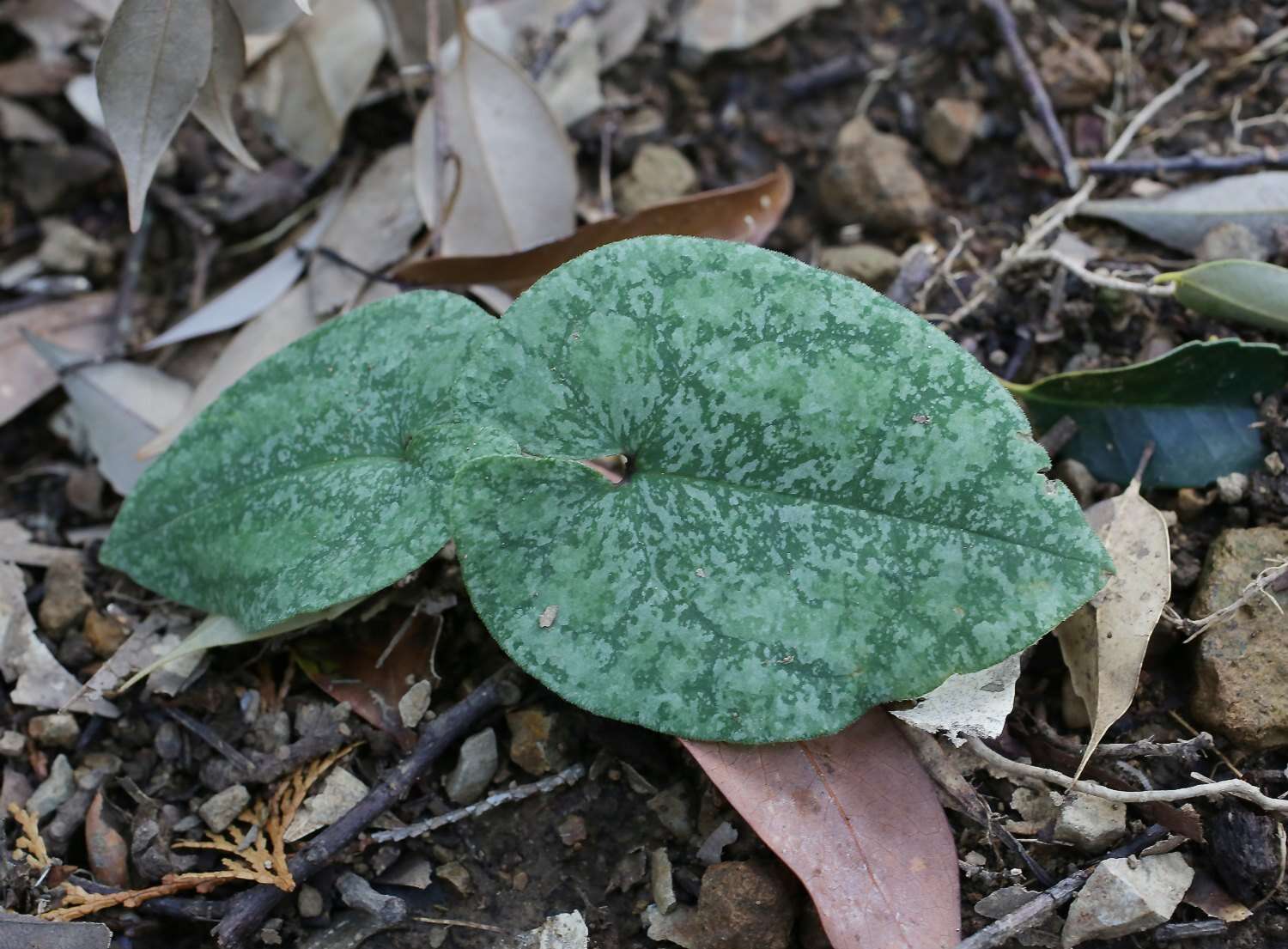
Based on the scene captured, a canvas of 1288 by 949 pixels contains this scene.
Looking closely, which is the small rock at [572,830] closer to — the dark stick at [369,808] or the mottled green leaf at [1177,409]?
the dark stick at [369,808]

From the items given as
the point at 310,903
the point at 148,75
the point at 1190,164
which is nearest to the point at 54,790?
the point at 310,903

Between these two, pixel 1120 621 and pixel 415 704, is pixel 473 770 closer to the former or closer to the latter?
pixel 415 704

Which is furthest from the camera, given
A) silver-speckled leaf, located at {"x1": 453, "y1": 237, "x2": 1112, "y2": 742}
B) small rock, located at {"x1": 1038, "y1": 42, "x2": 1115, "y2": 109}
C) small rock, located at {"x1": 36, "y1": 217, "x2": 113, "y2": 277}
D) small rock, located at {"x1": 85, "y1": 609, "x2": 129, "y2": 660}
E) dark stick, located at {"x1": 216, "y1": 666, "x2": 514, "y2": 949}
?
small rock, located at {"x1": 36, "y1": 217, "x2": 113, "y2": 277}

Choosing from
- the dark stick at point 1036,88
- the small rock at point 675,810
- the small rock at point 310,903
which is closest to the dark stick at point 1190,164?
the dark stick at point 1036,88

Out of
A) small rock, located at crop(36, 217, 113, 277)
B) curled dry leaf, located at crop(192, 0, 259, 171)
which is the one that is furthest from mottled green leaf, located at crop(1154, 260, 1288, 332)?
small rock, located at crop(36, 217, 113, 277)

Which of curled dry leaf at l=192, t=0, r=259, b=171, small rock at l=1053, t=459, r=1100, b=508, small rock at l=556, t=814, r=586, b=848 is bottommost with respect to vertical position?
small rock at l=556, t=814, r=586, b=848

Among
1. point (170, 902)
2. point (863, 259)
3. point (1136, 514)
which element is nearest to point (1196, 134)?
point (863, 259)

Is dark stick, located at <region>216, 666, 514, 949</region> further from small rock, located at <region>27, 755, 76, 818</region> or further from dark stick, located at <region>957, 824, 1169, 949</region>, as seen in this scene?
dark stick, located at <region>957, 824, 1169, 949</region>
